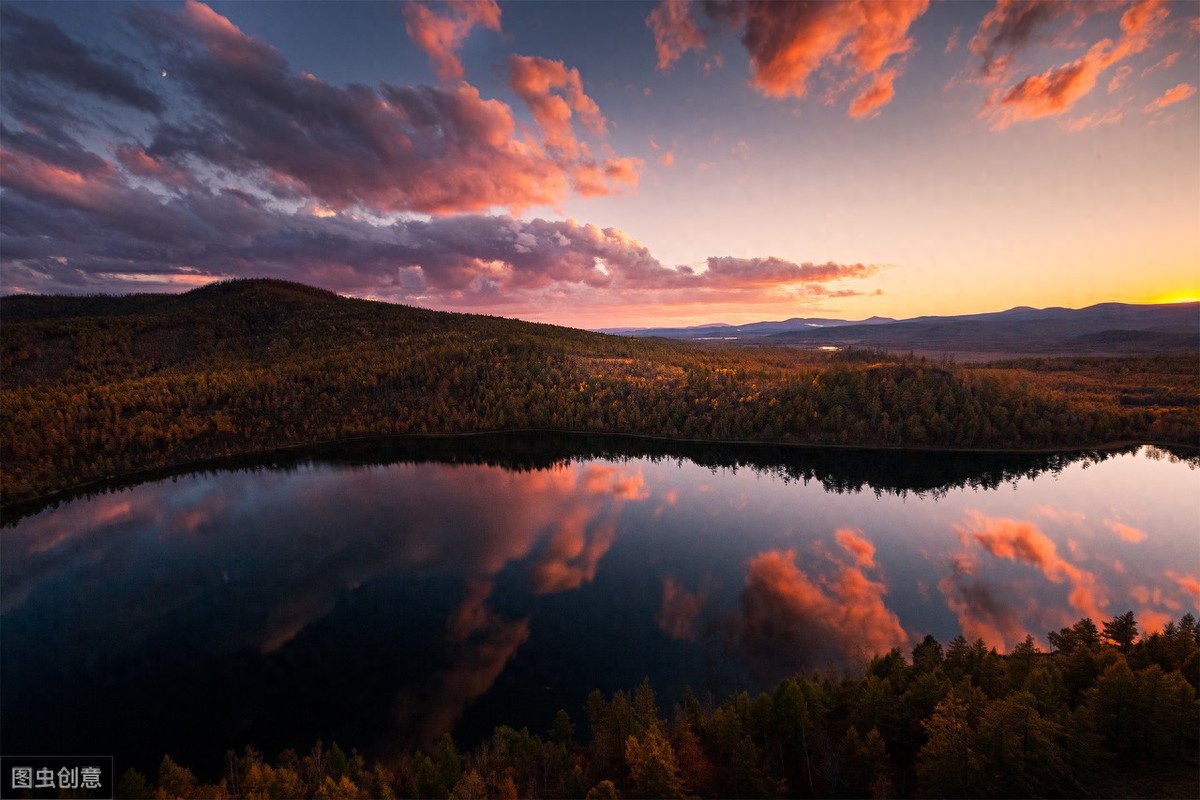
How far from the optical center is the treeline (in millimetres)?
18969

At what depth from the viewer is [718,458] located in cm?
10150

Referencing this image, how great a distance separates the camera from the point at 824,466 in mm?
93938

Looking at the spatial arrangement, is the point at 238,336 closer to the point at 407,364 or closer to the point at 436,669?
the point at 407,364

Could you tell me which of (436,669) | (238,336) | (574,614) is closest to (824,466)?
Result: (574,614)

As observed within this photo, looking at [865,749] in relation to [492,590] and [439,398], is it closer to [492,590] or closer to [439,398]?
[492,590]

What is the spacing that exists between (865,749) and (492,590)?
3515 cm

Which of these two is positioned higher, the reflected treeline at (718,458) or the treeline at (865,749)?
the treeline at (865,749)

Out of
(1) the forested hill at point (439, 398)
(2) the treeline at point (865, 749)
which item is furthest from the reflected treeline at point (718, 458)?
(2) the treeline at point (865, 749)

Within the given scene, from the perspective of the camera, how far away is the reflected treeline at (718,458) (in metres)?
84.2

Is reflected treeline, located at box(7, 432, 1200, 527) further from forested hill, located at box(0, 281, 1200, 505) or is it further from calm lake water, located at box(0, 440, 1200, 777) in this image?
forested hill, located at box(0, 281, 1200, 505)

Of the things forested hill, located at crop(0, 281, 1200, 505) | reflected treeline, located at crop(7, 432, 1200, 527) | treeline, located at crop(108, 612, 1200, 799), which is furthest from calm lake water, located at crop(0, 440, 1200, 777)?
forested hill, located at crop(0, 281, 1200, 505)

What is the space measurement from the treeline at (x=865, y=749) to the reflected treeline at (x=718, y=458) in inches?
2354

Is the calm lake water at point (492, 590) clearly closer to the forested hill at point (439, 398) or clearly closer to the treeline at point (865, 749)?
the treeline at point (865, 749)

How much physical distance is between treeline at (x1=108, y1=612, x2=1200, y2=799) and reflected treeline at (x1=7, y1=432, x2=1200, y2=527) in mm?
59789
